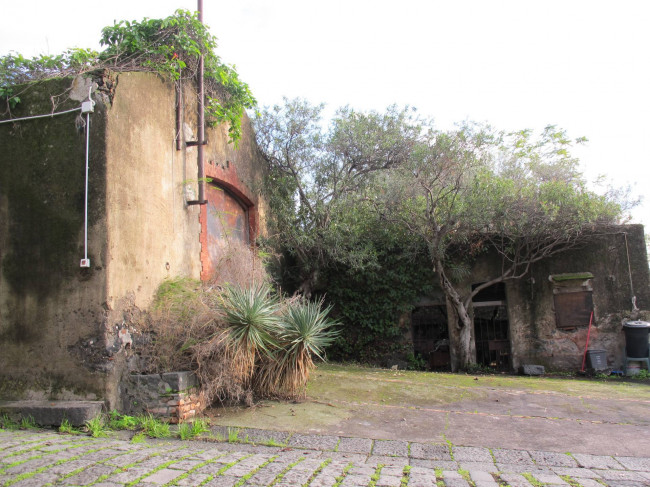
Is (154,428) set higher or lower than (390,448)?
higher

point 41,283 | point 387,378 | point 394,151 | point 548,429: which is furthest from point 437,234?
point 41,283

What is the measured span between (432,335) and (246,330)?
675cm

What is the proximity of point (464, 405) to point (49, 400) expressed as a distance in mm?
4883

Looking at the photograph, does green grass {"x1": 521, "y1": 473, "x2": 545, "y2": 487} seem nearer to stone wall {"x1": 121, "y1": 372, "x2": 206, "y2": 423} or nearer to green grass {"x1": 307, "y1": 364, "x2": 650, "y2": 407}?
green grass {"x1": 307, "y1": 364, "x2": 650, "y2": 407}

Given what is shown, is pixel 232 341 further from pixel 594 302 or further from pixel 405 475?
pixel 594 302

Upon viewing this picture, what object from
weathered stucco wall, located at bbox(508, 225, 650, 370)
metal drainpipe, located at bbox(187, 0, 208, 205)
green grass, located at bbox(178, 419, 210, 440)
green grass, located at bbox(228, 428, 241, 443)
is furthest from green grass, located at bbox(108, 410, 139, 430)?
weathered stucco wall, located at bbox(508, 225, 650, 370)

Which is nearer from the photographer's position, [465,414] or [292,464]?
[292,464]

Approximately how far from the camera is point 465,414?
5.60 m

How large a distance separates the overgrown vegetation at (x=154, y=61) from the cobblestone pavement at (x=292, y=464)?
13.8 ft

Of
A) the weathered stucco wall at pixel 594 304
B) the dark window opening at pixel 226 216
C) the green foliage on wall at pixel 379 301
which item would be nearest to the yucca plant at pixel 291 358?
the dark window opening at pixel 226 216

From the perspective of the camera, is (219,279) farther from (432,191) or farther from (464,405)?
(432,191)

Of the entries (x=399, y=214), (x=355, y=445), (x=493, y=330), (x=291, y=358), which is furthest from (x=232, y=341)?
(x=493, y=330)

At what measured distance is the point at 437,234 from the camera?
9.84 meters

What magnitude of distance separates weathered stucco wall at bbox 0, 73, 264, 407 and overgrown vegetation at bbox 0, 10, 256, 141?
0.39 metres
